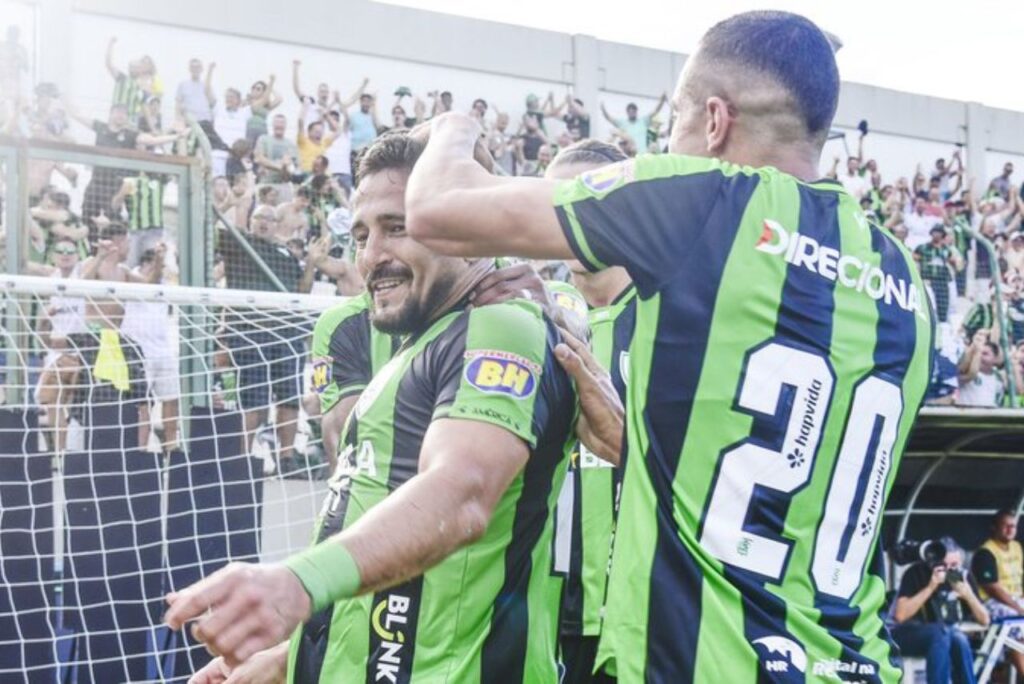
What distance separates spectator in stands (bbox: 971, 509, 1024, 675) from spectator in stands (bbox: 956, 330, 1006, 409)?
2.78 m

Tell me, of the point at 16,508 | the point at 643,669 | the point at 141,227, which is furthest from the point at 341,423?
the point at 141,227

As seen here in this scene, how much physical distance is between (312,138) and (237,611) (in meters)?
11.8

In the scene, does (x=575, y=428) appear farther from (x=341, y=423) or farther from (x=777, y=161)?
(x=341, y=423)

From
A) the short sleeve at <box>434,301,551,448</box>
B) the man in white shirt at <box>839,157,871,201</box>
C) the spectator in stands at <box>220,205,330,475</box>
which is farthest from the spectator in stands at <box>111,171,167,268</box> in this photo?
the man in white shirt at <box>839,157,871,201</box>

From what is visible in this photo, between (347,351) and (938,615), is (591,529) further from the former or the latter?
(938,615)

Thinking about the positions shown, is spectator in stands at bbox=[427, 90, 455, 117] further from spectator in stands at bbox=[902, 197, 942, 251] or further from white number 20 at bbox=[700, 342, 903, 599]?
white number 20 at bbox=[700, 342, 903, 599]

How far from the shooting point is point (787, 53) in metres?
2.60

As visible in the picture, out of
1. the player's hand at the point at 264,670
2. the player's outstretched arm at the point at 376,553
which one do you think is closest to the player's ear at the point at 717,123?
the player's outstretched arm at the point at 376,553

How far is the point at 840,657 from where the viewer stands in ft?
8.19

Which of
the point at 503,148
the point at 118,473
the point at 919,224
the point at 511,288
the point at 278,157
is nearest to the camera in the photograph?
the point at 511,288

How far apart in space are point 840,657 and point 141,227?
717 centimetres

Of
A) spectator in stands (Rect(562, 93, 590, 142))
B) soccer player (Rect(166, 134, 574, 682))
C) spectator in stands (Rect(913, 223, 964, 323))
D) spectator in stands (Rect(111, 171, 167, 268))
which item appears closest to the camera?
soccer player (Rect(166, 134, 574, 682))

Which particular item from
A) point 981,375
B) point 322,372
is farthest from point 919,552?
point 322,372

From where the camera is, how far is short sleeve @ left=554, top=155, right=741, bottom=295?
243 cm
